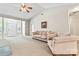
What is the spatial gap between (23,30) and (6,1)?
871mm

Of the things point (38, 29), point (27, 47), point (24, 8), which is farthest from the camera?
point (38, 29)

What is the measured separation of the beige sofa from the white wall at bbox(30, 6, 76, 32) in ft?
0.62

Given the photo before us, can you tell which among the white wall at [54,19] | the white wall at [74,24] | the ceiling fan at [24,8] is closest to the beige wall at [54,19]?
the white wall at [54,19]

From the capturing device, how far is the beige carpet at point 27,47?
3.31 meters

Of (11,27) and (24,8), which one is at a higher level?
(24,8)

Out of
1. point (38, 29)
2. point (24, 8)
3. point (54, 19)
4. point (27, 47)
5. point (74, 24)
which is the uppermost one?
point (24, 8)

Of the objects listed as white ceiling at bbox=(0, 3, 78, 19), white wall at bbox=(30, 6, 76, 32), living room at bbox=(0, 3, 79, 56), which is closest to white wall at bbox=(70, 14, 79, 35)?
living room at bbox=(0, 3, 79, 56)

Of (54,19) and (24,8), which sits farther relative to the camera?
(54,19)

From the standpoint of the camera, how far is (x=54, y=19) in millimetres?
3400

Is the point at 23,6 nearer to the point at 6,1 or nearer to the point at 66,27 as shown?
the point at 6,1

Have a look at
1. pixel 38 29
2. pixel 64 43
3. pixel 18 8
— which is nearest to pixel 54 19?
pixel 38 29

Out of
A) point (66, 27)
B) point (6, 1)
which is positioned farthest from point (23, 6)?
point (66, 27)

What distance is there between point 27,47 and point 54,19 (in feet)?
3.38

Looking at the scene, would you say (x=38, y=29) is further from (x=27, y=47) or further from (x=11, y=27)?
(x=11, y=27)
